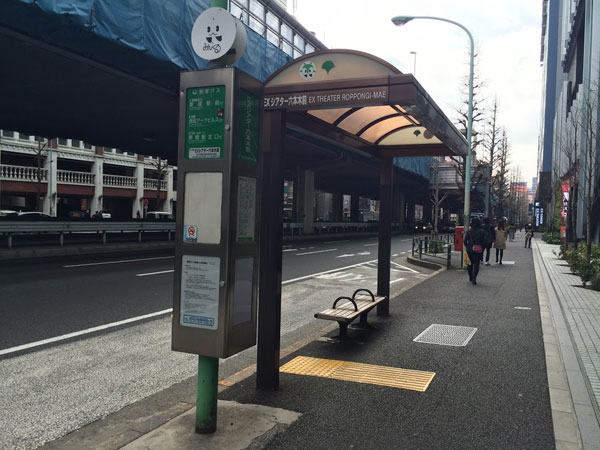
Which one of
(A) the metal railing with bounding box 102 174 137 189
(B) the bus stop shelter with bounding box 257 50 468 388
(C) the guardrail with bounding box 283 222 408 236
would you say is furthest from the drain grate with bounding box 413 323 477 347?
(A) the metal railing with bounding box 102 174 137 189

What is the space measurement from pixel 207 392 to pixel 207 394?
0.7 inches

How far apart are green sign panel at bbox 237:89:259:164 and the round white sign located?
339 mm

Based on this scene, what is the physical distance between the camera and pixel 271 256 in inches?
194

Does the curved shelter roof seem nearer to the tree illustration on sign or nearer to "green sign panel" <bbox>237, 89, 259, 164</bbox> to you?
the tree illustration on sign

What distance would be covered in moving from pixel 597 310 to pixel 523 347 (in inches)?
145

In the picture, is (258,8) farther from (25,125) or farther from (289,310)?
(289,310)

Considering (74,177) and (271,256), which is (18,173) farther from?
(271,256)

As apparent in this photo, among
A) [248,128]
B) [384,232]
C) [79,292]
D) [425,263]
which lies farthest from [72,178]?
[248,128]

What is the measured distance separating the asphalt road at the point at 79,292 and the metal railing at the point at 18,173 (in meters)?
30.5

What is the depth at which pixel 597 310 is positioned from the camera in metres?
9.50

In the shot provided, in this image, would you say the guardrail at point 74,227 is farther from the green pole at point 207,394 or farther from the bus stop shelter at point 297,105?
the green pole at point 207,394

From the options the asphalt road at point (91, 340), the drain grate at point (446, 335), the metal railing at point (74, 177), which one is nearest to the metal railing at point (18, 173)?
the metal railing at point (74, 177)

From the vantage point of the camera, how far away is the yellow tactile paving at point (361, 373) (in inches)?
207

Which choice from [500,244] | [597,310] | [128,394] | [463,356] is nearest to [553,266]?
Answer: [500,244]
